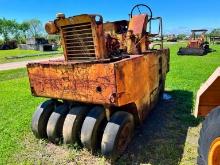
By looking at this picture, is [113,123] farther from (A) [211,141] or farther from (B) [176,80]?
(B) [176,80]

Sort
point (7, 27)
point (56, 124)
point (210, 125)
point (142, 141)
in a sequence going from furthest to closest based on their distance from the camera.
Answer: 1. point (7, 27)
2. point (142, 141)
3. point (56, 124)
4. point (210, 125)

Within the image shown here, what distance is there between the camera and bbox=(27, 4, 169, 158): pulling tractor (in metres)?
4.01

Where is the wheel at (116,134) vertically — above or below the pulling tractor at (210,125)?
below

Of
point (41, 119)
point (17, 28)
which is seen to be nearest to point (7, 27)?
point (17, 28)

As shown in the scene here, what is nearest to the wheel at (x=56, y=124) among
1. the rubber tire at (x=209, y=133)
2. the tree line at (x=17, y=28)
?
the rubber tire at (x=209, y=133)

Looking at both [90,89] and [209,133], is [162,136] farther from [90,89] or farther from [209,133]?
[209,133]

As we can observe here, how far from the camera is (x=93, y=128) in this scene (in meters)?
4.27

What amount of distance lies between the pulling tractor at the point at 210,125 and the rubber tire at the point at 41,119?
280cm

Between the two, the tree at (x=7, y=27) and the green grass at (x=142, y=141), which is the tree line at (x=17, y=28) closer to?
the tree at (x=7, y=27)

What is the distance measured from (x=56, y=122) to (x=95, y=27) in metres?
1.76

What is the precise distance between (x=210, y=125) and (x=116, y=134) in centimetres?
167

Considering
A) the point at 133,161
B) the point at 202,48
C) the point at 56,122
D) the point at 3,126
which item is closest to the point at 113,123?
the point at 133,161

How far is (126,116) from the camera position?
4344 mm

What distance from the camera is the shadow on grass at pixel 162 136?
14.2 feet
